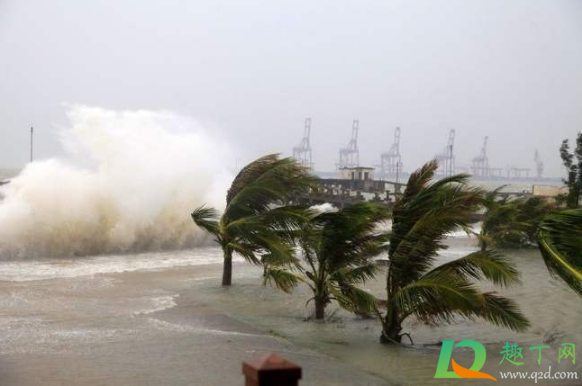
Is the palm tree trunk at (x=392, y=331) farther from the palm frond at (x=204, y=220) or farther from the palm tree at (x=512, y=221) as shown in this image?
the palm tree at (x=512, y=221)

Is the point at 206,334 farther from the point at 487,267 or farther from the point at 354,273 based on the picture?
the point at 487,267

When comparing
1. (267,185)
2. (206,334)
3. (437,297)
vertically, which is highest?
(267,185)

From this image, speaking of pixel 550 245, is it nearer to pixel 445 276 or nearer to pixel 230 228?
pixel 445 276

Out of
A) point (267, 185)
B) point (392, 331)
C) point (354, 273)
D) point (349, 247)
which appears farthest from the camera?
point (267, 185)

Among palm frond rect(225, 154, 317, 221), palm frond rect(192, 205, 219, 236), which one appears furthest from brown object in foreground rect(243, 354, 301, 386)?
palm frond rect(192, 205, 219, 236)

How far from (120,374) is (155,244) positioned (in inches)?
606

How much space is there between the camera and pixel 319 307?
1032cm

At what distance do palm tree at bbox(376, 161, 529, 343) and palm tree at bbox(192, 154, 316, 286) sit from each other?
3.21 metres

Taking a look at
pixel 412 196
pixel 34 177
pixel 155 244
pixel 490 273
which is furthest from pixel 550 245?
pixel 34 177

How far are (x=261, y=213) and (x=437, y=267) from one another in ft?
18.1

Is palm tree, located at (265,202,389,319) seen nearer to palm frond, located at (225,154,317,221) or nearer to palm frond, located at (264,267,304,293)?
palm frond, located at (264,267,304,293)

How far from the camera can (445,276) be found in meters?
7.80
